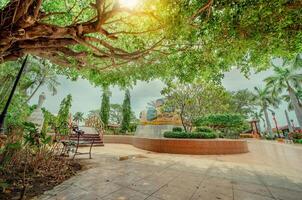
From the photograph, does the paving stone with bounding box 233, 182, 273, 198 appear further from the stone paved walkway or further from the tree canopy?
the tree canopy

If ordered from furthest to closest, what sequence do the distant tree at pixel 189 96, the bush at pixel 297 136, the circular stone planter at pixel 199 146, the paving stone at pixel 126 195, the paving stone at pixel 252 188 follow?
1. the bush at pixel 297 136
2. the distant tree at pixel 189 96
3. the circular stone planter at pixel 199 146
4. the paving stone at pixel 252 188
5. the paving stone at pixel 126 195

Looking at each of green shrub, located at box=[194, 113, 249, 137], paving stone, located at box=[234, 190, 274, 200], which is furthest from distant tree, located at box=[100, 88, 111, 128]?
paving stone, located at box=[234, 190, 274, 200]

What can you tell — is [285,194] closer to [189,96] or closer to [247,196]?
[247,196]

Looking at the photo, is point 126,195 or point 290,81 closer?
point 126,195

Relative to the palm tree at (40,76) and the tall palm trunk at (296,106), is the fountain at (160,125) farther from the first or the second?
the tall palm trunk at (296,106)

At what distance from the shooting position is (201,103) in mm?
14742

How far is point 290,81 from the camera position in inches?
1057

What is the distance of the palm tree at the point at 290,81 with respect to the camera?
25062 millimetres

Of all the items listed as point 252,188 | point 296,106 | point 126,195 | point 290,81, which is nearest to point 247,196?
point 252,188

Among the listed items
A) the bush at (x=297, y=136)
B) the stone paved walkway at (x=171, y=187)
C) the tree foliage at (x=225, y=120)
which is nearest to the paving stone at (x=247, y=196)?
the stone paved walkway at (x=171, y=187)

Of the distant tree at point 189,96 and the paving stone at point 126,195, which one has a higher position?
the distant tree at point 189,96

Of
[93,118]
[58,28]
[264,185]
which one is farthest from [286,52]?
[93,118]

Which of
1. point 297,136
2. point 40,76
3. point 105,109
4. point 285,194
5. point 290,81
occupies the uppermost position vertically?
point 290,81

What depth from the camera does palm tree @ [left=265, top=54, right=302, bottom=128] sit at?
25062 mm
